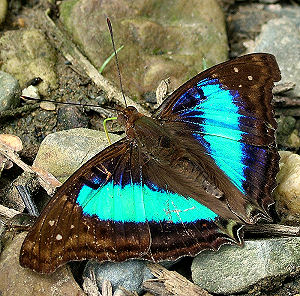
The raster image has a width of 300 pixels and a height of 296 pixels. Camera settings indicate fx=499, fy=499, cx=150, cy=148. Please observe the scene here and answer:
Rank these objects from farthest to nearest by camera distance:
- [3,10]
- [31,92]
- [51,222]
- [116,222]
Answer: [3,10], [31,92], [116,222], [51,222]

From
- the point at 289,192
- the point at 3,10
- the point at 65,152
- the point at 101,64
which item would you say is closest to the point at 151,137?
the point at 65,152

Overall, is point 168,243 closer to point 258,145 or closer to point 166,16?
point 258,145

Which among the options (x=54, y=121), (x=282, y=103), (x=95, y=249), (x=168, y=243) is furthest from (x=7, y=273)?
(x=282, y=103)

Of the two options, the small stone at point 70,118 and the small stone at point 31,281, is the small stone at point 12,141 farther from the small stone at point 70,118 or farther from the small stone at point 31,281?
the small stone at point 31,281

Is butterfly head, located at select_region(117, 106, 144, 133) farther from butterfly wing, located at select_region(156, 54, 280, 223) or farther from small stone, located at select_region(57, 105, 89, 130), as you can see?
small stone, located at select_region(57, 105, 89, 130)

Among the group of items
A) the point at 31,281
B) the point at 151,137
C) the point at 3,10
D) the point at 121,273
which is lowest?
the point at 121,273

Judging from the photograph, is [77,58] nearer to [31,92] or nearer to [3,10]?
[31,92]
